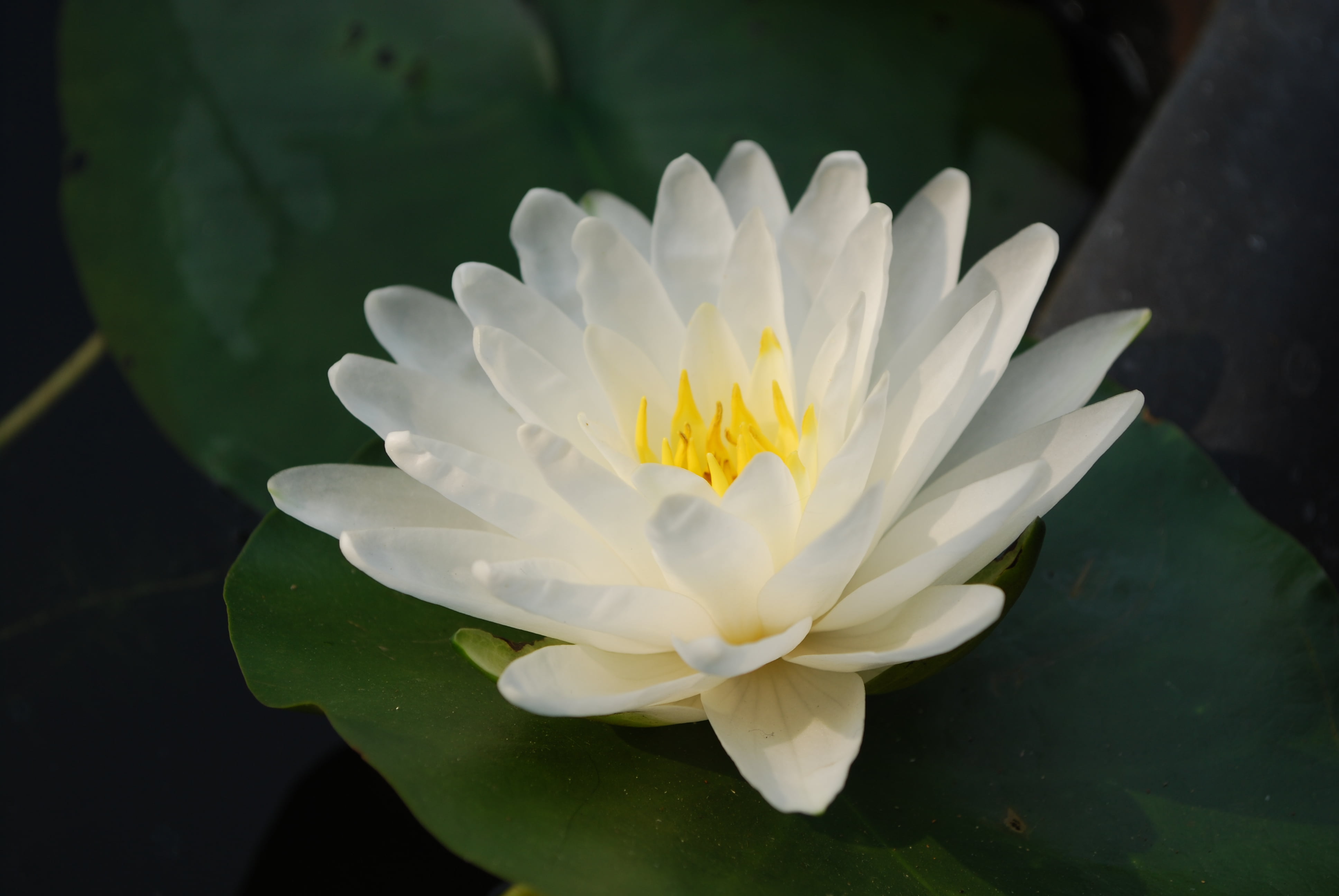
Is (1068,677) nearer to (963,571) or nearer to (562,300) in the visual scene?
(963,571)

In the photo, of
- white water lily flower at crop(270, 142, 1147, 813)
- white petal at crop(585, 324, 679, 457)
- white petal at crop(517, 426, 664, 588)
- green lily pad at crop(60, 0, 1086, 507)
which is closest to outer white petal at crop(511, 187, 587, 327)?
white water lily flower at crop(270, 142, 1147, 813)

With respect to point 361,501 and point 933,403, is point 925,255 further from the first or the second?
point 361,501

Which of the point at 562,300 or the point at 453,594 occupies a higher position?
the point at 562,300

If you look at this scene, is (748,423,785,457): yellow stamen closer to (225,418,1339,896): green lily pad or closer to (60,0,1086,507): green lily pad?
(225,418,1339,896): green lily pad

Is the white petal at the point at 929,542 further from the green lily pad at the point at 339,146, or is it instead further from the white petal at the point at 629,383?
the green lily pad at the point at 339,146

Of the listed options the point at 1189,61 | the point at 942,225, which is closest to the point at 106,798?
the point at 942,225

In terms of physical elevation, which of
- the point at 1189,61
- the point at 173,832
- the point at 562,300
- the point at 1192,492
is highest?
the point at 1189,61

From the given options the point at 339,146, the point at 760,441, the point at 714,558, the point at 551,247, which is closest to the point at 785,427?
the point at 760,441
